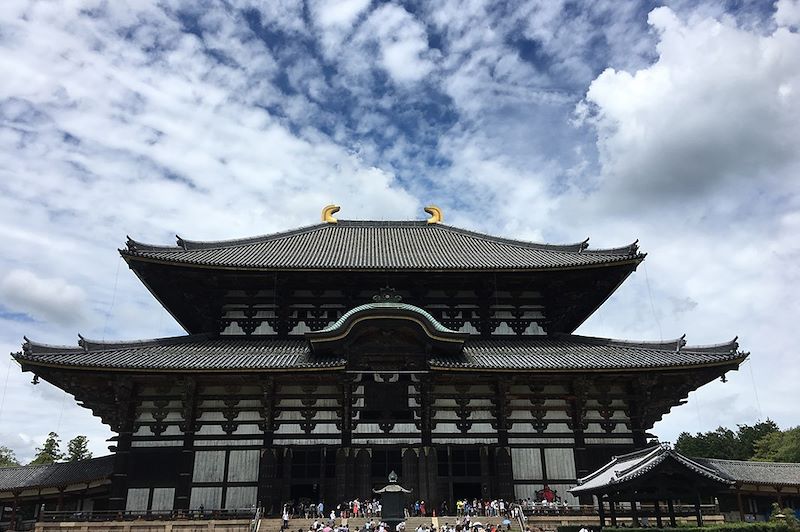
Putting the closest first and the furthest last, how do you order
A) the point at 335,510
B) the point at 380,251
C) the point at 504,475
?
the point at 335,510 < the point at 504,475 < the point at 380,251

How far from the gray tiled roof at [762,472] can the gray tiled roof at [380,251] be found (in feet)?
63.4

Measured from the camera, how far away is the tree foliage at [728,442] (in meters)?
95.0

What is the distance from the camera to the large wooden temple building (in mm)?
26172

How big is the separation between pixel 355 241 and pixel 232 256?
28.7 feet

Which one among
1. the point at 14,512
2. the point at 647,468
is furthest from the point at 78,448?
the point at 647,468

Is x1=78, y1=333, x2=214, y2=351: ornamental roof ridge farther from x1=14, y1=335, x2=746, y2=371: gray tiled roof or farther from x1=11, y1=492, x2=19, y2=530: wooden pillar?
x1=11, y1=492, x2=19, y2=530: wooden pillar

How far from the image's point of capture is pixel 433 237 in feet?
132

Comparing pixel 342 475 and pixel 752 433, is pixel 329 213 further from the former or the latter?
pixel 752 433

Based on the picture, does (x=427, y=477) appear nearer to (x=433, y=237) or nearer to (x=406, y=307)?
(x=406, y=307)

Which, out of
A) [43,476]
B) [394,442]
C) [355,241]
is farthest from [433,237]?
[43,476]

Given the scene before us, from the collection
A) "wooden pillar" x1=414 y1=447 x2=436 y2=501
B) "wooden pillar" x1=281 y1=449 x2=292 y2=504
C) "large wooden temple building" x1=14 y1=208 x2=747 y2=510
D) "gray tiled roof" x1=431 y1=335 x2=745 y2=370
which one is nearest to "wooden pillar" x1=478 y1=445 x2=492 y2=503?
"large wooden temple building" x1=14 y1=208 x2=747 y2=510

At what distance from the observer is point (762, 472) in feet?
137

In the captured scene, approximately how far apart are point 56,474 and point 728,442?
326 feet

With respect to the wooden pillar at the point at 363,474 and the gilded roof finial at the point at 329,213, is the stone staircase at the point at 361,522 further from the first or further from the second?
the gilded roof finial at the point at 329,213
